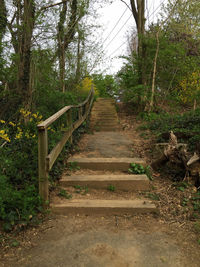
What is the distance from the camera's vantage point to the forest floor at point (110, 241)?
2039mm

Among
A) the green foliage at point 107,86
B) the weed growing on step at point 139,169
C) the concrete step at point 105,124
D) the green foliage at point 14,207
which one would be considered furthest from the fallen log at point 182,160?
the green foliage at point 107,86

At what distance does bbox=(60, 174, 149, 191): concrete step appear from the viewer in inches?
136

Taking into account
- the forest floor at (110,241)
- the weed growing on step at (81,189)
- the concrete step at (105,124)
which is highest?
the concrete step at (105,124)

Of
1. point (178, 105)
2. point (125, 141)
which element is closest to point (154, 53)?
point (178, 105)

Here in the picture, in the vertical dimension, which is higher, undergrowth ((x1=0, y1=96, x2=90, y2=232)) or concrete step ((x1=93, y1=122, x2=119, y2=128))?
concrete step ((x1=93, y1=122, x2=119, y2=128))

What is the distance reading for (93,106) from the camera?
11.4 m

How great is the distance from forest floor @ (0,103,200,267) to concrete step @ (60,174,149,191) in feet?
1.45

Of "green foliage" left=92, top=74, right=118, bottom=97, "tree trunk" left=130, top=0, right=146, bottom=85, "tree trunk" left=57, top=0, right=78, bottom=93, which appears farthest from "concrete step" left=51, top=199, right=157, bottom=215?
"green foliage" left=92, top=74, right=118, bottom=97

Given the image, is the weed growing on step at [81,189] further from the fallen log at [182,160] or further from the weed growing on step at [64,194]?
the fallen log at [182,160]

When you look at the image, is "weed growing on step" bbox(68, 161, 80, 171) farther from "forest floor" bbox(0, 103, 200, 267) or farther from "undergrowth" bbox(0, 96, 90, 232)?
"forest floor" bbox(0, 103, 200, 267)

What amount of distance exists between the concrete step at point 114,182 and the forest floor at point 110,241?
1.45 ft

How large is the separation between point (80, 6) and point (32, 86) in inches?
149

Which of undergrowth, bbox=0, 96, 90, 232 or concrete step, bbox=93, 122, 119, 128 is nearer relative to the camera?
undergrowth, bbox=0, 96, 90, 232

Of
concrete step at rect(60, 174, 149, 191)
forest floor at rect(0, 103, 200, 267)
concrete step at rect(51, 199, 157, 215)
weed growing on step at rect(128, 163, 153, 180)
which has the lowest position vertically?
forest floor at rect(0, 103, 200, 267)
